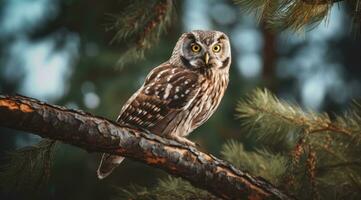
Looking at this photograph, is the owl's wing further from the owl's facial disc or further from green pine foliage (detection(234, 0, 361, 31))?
green pine foliage (detection(234, 0, 361, 31))

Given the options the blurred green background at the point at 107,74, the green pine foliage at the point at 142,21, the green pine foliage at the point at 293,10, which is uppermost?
the green pine foliage at the point at 293,10

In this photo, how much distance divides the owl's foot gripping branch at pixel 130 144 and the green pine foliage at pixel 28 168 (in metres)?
0.23

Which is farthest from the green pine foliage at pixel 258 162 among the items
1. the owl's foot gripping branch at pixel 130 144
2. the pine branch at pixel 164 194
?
the owl's foot gripping branch at pixel 130 144

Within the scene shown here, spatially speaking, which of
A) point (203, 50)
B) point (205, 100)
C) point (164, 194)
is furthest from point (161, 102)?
point (164, 194)

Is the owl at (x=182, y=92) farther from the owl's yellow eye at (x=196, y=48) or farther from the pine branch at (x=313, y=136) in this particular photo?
the pine branch at (x=313, y=136)

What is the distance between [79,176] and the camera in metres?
9.23

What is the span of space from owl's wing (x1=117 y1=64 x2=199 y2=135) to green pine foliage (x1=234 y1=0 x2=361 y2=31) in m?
1.30

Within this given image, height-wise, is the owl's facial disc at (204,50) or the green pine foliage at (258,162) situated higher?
the owl's facial disc at (204,50)

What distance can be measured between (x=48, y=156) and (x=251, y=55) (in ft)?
28.5

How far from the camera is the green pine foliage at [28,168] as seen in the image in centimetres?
298

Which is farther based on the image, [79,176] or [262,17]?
[79,176]

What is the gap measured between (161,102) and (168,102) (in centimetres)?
5

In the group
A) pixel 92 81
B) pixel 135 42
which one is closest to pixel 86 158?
pixel 92 81

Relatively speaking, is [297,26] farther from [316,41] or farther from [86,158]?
[316,41]
